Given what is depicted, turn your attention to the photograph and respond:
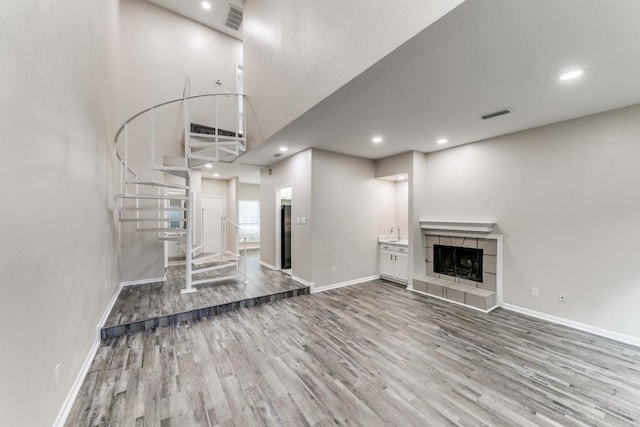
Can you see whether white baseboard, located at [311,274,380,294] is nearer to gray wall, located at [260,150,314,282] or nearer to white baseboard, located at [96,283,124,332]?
gray wall, located at [260,150,314,282]

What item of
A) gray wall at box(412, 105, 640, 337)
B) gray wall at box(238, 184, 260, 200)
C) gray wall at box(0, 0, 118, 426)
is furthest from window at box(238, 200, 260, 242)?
gray wall at box(412, 105, 640, 337)

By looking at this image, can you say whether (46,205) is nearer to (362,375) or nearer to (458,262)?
(362,375)

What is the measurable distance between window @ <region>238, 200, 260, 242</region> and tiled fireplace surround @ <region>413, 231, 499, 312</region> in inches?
254

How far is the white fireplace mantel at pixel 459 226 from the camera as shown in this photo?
3994mm

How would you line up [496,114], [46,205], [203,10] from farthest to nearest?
[203,10] < [496,114] < [46,205]

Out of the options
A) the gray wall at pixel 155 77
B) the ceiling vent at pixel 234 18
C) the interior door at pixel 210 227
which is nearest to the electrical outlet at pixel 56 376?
the gray wall at pixel 155 77

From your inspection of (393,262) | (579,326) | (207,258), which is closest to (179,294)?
(207,258)

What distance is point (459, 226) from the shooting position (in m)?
4.32

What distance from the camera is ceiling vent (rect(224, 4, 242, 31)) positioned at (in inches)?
209

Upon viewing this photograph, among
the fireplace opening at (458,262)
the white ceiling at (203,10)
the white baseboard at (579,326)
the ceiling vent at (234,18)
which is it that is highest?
the white ceiling at (203,10)

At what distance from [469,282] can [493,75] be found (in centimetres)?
344

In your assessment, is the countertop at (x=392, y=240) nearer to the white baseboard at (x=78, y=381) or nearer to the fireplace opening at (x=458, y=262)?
the fireplace opening at (x=458, y=262)

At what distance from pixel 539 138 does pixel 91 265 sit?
6.01 metres

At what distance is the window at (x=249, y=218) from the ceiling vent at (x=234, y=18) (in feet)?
17.0
